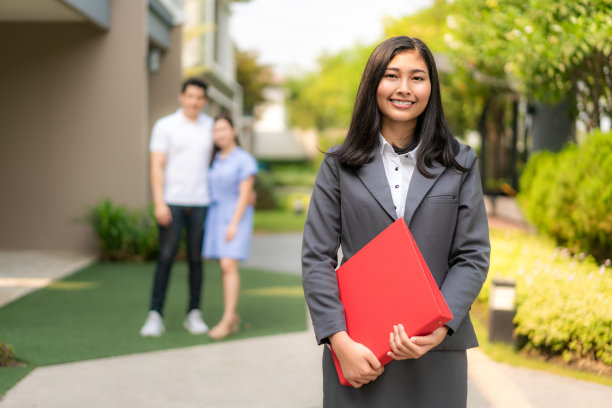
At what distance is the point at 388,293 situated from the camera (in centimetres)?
200

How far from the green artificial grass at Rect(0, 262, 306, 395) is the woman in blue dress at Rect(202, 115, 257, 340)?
465 mm

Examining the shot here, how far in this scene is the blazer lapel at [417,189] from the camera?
2.10 meters

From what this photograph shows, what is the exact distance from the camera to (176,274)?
8.74 m

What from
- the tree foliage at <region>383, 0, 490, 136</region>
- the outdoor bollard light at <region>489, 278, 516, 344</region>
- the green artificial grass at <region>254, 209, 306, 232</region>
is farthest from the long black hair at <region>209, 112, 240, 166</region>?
the green artificial grass at <region>254, 209, 306, 232</region>

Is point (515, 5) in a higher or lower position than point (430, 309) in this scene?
higher

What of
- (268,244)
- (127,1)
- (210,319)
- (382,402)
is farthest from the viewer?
(268,244)

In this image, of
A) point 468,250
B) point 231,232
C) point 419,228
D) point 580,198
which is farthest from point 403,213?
point 580,198

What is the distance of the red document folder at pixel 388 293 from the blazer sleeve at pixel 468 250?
143 millimetres

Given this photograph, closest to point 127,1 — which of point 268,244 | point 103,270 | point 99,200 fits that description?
point 99,200

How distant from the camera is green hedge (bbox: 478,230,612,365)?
4.58 m

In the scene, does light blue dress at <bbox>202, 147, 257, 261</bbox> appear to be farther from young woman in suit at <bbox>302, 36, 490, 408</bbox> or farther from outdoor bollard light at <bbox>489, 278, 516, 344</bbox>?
young woman in suit at <bbox>302, 36, 490, 408</bbox>

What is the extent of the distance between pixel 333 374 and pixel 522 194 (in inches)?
261

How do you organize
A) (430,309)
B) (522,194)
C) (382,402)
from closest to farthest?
(430,309), (382,402), (522,194)

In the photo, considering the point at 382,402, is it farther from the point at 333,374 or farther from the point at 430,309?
the point at 430,309
